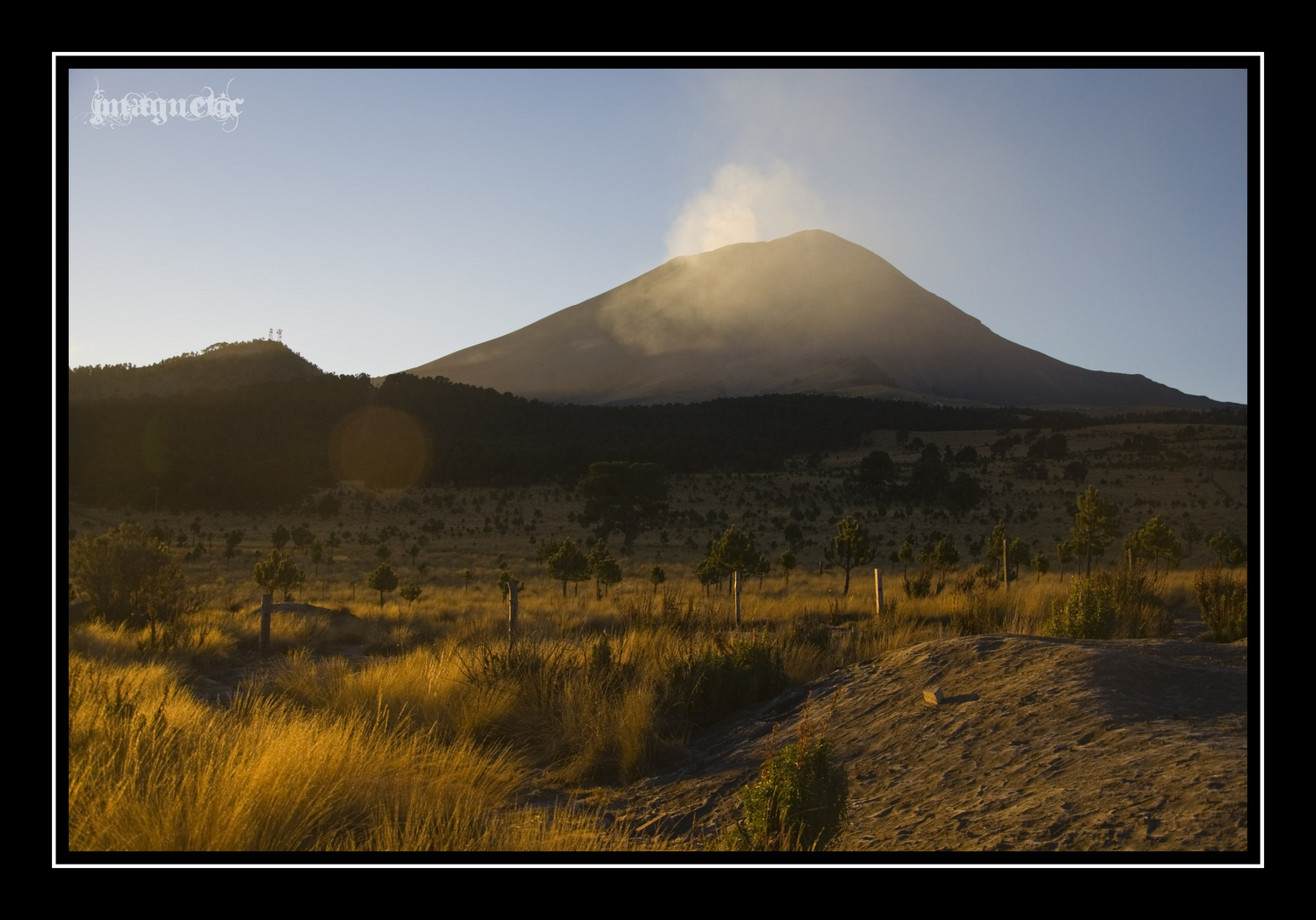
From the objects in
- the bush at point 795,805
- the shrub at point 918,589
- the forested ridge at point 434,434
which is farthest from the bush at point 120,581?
the forested ridge at point 434,434

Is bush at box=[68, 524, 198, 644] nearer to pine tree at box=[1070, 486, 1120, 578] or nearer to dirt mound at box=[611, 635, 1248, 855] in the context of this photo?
dirt mound at box=[611, 635, 1248, 855]

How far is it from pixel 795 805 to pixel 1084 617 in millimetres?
6115

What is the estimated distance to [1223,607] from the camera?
9.17 meters

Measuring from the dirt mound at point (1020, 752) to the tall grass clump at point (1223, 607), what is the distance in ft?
9.73

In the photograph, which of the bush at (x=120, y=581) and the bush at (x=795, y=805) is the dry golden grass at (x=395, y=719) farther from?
the bush at (x=120, y=581)

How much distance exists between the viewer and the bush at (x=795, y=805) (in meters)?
3.63

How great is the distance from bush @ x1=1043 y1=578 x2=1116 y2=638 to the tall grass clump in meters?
1.22

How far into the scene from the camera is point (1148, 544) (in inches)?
872

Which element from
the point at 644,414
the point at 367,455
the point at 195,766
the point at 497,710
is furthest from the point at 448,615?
the point at 644,414

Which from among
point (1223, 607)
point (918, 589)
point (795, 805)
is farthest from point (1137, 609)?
point (918, 589)

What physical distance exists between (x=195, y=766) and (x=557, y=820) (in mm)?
2039
